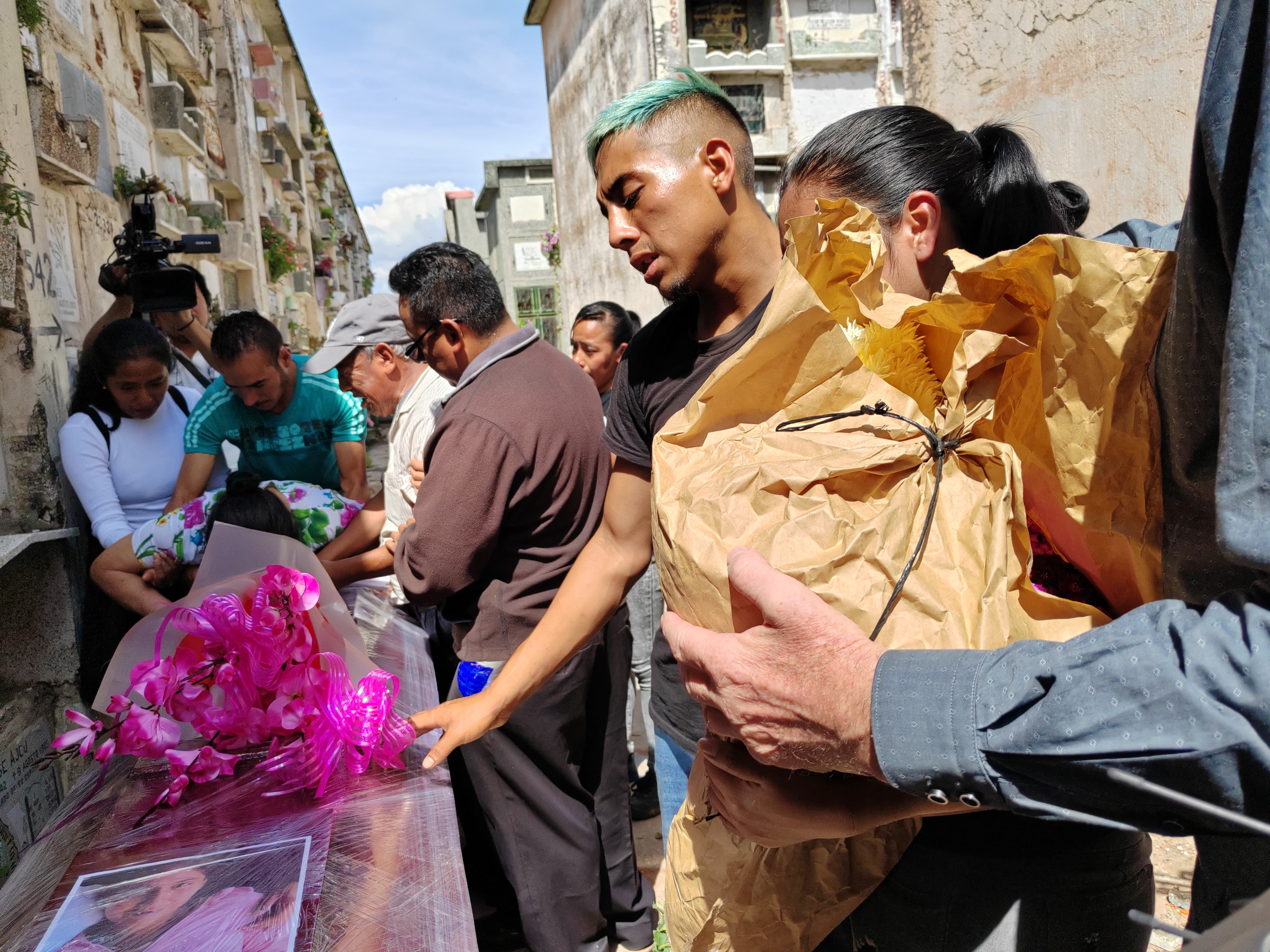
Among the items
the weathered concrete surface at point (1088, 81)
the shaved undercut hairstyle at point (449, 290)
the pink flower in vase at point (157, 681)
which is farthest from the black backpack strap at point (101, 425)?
the weathered concrete surface at point (1088, 81)

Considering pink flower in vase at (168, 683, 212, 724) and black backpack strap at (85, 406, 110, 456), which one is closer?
pink flower in vase at (168, 683, 212, 724)

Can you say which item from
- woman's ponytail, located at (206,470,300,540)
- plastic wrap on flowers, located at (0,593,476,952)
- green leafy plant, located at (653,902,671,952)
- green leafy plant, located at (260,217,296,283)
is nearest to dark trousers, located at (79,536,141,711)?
woman's ponytail, located at (206,470,300,540)

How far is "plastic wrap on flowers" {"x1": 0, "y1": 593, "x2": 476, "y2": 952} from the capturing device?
1.15m

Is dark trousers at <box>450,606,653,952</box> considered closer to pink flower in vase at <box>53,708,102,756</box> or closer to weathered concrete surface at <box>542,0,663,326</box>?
pink flower in vase at <box>53,708,102,756</box>

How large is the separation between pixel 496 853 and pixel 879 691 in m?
2.41

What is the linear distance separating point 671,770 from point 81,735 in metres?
1.35

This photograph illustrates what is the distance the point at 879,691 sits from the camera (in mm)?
792

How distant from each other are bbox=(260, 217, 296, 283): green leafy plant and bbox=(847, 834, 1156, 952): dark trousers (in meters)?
12.2

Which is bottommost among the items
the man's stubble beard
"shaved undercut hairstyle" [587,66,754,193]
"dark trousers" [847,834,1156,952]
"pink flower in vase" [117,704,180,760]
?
"dark trousers" [847,834,1156,952]

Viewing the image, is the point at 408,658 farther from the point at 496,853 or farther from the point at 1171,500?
the point at 1171,500

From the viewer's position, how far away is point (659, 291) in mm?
1765

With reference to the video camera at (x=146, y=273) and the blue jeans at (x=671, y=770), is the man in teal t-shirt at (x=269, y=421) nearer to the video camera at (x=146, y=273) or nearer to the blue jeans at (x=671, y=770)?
the video camera at (x=146, y=273)

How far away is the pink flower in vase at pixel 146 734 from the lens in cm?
149

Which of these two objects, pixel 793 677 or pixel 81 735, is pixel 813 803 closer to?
pixel 793 677
